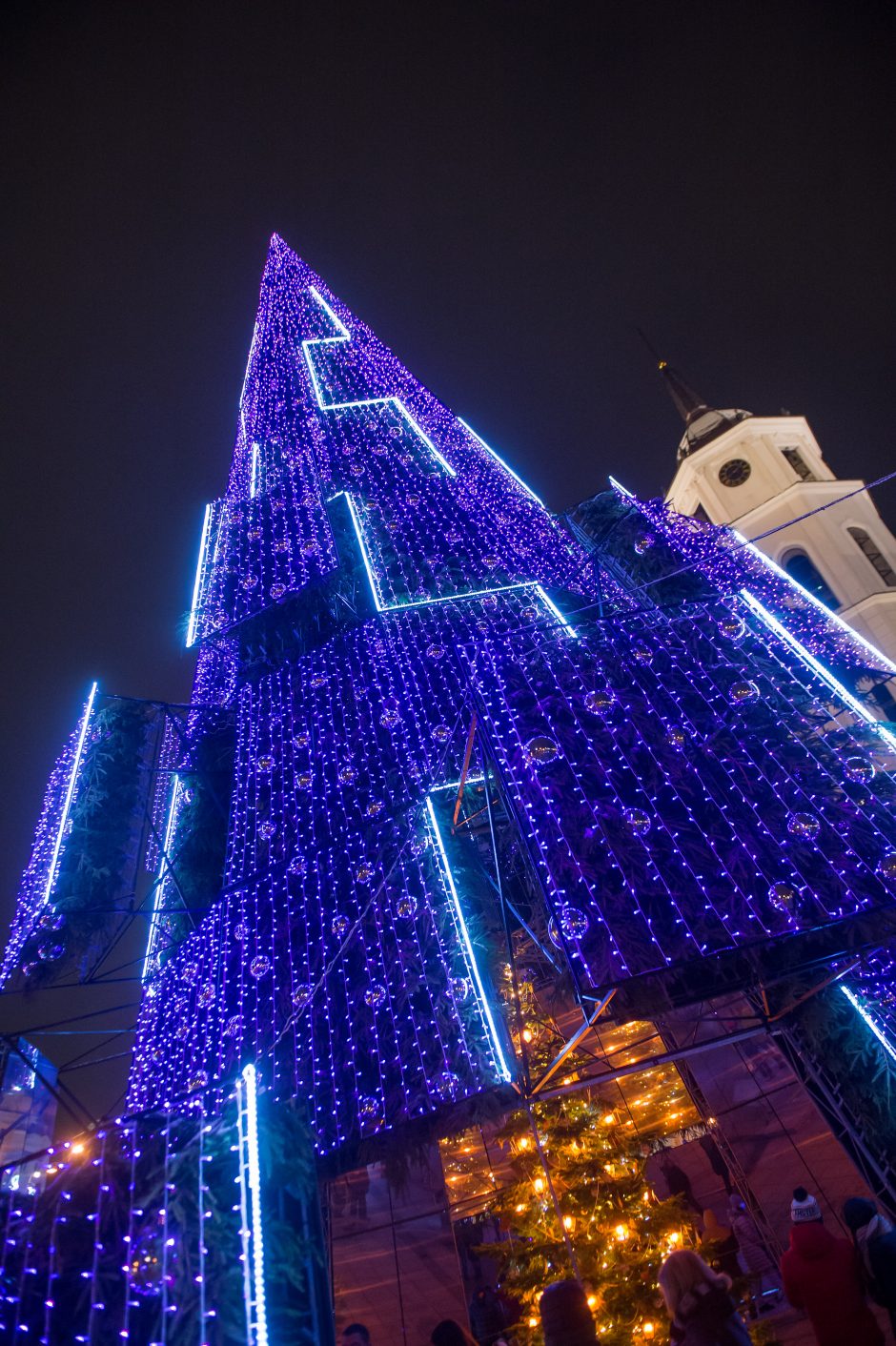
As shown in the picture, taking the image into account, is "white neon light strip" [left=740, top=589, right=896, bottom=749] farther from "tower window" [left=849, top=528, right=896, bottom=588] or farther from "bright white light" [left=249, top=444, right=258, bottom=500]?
"tower window" [left=849, top=528, right=896, bottom=588]

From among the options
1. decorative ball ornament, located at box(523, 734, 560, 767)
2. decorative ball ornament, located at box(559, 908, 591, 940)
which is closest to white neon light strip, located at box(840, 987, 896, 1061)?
decorative ball ornament, located at box(559, 908, 591, 940)

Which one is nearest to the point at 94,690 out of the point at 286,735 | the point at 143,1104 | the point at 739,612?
the point at 286,735

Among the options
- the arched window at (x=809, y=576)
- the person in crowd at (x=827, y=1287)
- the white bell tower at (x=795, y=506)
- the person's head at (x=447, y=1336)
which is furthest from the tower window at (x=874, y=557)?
the person's head at (x=447, y=1336)

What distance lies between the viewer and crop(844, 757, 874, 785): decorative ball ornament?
6012mm

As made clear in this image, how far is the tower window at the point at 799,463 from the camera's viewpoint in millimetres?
26375

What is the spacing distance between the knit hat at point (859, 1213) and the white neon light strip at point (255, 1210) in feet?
12.1

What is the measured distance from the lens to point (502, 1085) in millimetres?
5957

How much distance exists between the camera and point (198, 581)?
42.1ft

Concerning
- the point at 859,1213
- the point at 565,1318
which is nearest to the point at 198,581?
the point at 565,1318

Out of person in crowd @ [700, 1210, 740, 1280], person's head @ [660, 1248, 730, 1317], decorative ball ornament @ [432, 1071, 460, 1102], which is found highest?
decorative ball ornament @ [432, 1071, 460, 1102]

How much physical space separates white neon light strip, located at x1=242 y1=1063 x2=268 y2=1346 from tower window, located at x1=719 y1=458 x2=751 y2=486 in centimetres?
2781

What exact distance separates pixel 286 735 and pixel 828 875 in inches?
275

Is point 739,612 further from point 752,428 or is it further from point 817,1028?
point 752,428

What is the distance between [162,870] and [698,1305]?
8647 millimetres
